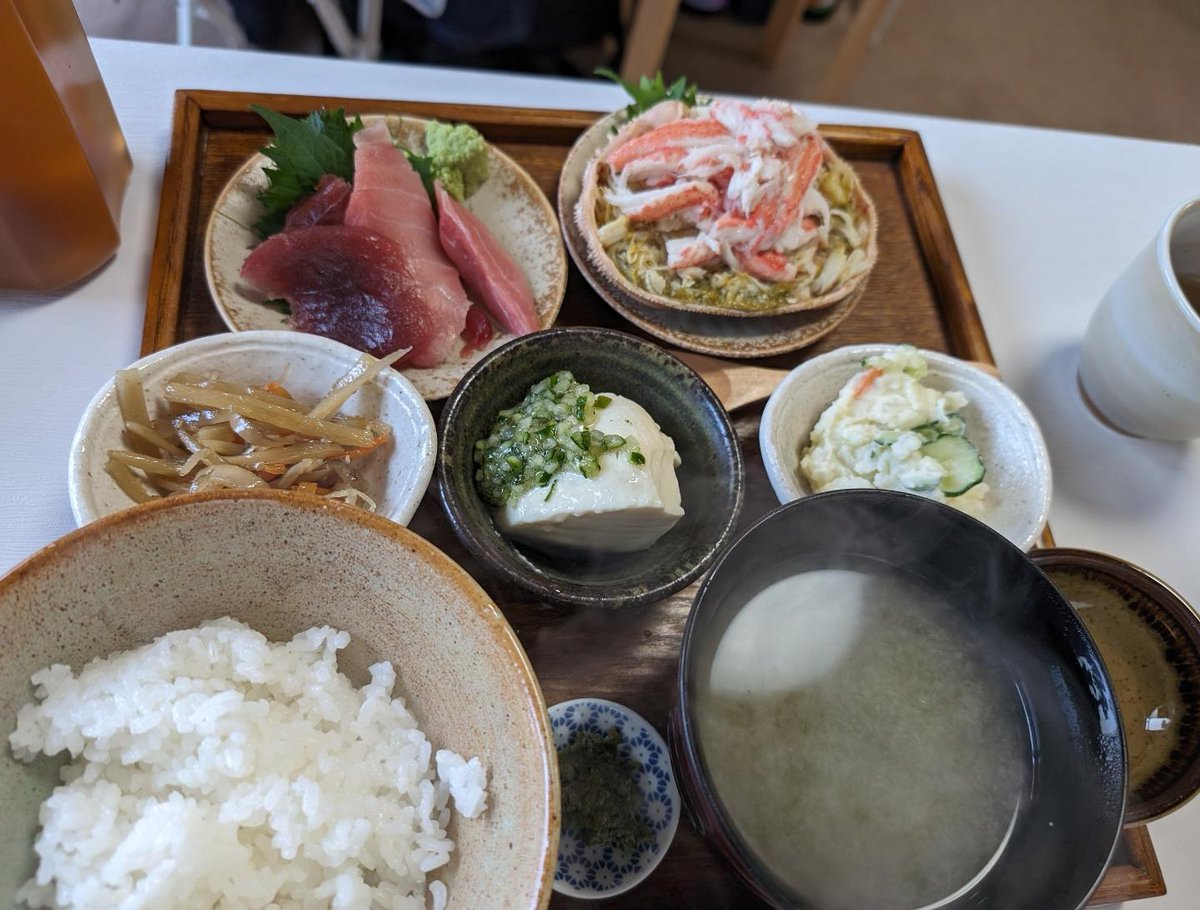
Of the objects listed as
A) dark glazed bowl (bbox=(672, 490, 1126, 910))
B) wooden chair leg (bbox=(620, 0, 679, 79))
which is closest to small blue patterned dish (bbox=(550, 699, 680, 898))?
dark glazed bowl (bbox=(672, 490, 1126, 910))

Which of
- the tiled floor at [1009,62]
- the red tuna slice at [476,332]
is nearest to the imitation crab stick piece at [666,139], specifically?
the red tuna slice at [476,332]

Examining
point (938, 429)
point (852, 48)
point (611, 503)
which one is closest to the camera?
point (611, 503)

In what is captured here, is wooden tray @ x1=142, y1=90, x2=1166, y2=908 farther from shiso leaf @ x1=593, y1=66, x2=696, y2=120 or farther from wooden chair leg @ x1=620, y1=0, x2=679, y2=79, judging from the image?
wooden chair leg @ x1=620, y1=0, x2=679, y2=79

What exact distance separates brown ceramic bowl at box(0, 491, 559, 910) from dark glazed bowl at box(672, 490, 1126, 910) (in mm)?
242

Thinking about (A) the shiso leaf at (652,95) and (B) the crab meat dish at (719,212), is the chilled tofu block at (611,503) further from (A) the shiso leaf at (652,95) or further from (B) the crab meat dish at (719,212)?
(A) the shiso leaf at (652,95)

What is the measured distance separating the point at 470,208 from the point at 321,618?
3.78 ft

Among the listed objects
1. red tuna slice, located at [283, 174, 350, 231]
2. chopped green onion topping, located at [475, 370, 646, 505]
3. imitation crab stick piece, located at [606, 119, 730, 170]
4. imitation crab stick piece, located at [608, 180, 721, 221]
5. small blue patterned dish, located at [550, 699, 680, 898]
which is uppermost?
imitation crab stick piece, located at [606, 119, 730, 170]

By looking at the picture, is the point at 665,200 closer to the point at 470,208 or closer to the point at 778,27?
the point at 470,208

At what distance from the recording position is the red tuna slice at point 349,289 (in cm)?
159

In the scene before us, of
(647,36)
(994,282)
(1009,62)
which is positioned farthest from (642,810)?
(1009,62)

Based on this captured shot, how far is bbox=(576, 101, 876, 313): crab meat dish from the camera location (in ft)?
6.13

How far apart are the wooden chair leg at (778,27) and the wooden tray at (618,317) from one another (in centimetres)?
189

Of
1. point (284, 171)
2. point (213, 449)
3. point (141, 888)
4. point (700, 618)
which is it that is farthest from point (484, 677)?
point (284, 171)

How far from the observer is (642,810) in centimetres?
128
